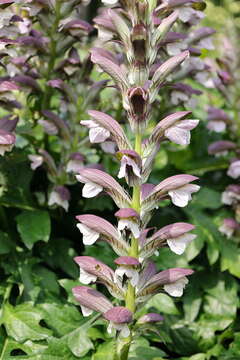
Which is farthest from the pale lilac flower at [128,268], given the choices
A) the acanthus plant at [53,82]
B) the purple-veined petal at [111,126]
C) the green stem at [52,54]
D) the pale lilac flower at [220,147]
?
the pale lilac flower at [220,147]

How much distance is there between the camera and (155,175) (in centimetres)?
302

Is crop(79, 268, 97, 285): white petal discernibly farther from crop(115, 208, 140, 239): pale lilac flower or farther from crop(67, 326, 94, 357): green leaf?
crop(67, 326, 94, 357): green leaf

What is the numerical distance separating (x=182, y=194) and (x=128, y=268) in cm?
31

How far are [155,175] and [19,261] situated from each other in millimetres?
930

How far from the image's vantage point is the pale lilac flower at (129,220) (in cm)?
173

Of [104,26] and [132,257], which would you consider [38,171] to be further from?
[132,257]

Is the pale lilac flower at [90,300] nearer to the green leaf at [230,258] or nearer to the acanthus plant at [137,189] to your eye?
the acanthus plant at [137,189]

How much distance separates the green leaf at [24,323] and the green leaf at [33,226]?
268 millimetres

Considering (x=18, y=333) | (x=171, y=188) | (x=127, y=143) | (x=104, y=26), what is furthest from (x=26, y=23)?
(x=18, y=333)

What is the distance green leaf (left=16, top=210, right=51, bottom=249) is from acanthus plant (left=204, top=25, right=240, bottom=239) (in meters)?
0.92

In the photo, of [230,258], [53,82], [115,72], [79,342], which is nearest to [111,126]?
[115,72]

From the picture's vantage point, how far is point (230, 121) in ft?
10.2

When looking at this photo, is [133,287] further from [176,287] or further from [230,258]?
[230,258]

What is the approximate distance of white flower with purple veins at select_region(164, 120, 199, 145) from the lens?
184 cm
